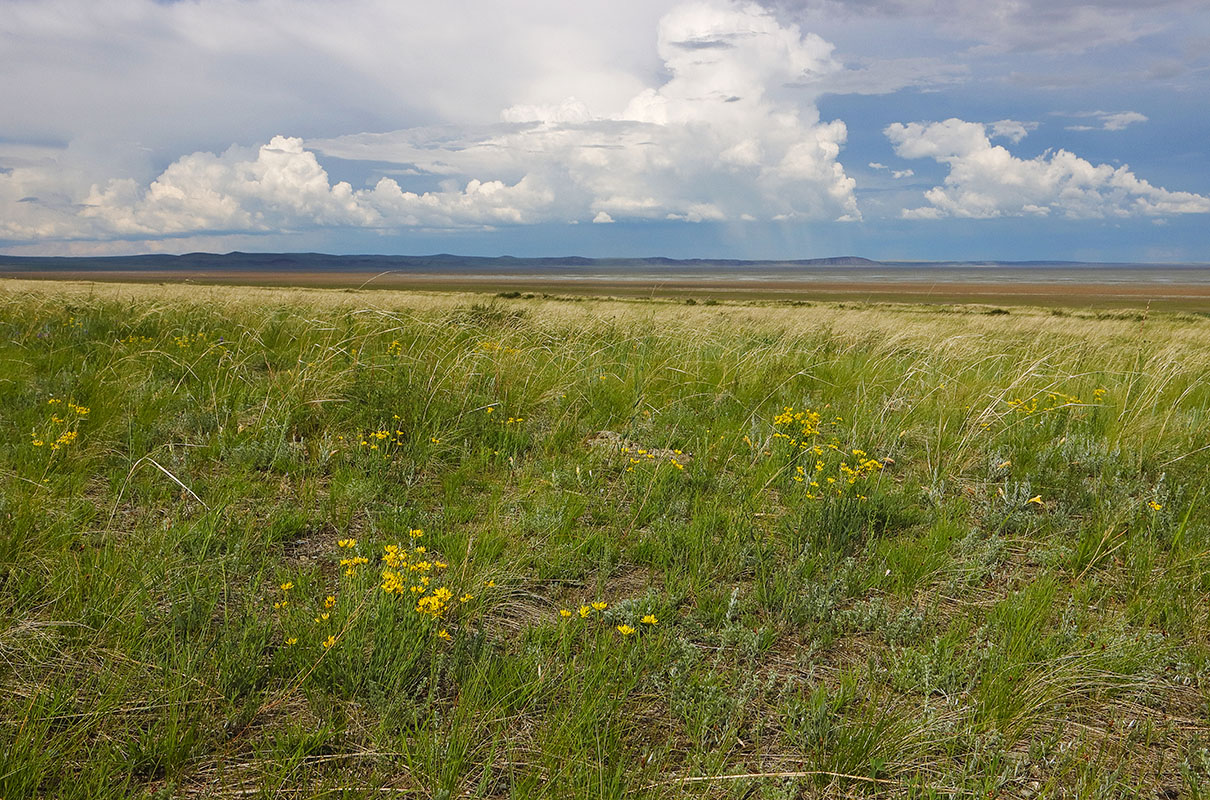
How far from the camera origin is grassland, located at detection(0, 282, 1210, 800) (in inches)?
79.8

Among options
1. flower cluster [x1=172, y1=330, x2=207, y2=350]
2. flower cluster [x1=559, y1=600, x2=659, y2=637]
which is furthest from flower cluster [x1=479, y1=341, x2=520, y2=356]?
flower cluster [x1=559, y1=600, x2=659, y2=637]

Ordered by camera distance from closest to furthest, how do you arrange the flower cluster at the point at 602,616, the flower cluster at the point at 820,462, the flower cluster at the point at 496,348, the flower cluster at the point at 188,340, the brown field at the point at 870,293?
the flower cluster at the point at 602,616, the flower cluster at the point at 820,462, the flower cluster at the point at 496,348, the flower cluster at the point at 188,340, the brown field at the point at 870,293

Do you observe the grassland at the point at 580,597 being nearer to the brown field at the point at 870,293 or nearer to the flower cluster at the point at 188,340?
the flower cluster at the point at 188,340

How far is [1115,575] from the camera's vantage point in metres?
3.17

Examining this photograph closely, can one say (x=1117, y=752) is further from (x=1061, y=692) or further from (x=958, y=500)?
(x=958, y=500)

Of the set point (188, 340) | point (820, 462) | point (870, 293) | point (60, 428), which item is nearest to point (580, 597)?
point (820, 462)

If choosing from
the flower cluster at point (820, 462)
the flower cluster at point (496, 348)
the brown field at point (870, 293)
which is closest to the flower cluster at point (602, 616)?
the flower cluster at point (820, 462)

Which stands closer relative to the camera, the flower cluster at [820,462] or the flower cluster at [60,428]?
the flower cluster at [820,462]

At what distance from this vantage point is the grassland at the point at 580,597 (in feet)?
6.65

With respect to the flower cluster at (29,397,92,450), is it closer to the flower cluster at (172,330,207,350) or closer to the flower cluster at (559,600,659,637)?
the flower cluster at (172,330,207,350)

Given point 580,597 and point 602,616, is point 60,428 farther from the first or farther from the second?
point 602,616

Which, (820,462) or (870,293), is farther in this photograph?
(870,293)

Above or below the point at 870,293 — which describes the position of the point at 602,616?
below

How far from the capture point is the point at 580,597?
2.94 metres
